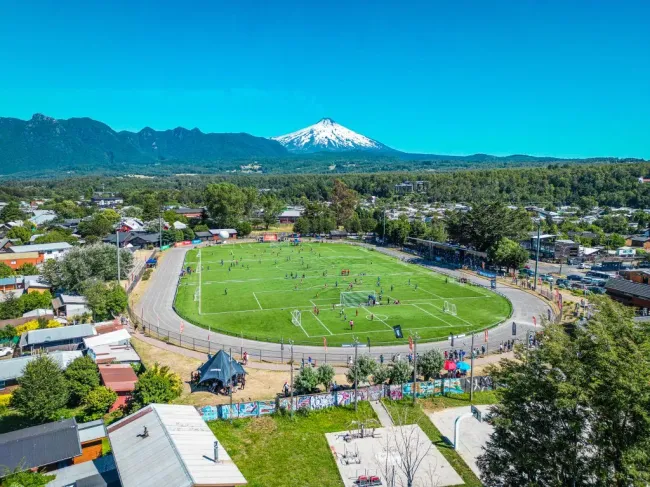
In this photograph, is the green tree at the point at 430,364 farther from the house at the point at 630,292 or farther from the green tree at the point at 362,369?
the house at the point at 630,292

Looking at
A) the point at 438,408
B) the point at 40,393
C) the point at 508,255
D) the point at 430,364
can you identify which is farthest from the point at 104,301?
the point at 508,255

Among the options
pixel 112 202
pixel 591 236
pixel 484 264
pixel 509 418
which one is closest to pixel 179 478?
pixel 509 418

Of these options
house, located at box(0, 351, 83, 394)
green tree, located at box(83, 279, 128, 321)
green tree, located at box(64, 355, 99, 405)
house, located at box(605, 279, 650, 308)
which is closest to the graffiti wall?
green tree, located at box(64, 355, 99, 405)

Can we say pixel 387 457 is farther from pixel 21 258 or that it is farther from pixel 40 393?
pixel 21 258

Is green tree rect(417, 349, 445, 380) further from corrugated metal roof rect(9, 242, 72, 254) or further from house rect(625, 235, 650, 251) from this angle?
house rect(625, 235, 650, 251)

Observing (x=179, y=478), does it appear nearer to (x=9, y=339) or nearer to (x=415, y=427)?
(x=415, y=427)

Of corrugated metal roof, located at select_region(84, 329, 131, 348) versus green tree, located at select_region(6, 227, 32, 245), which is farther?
green tree, located at select_region(6, 227, 32, 245)
